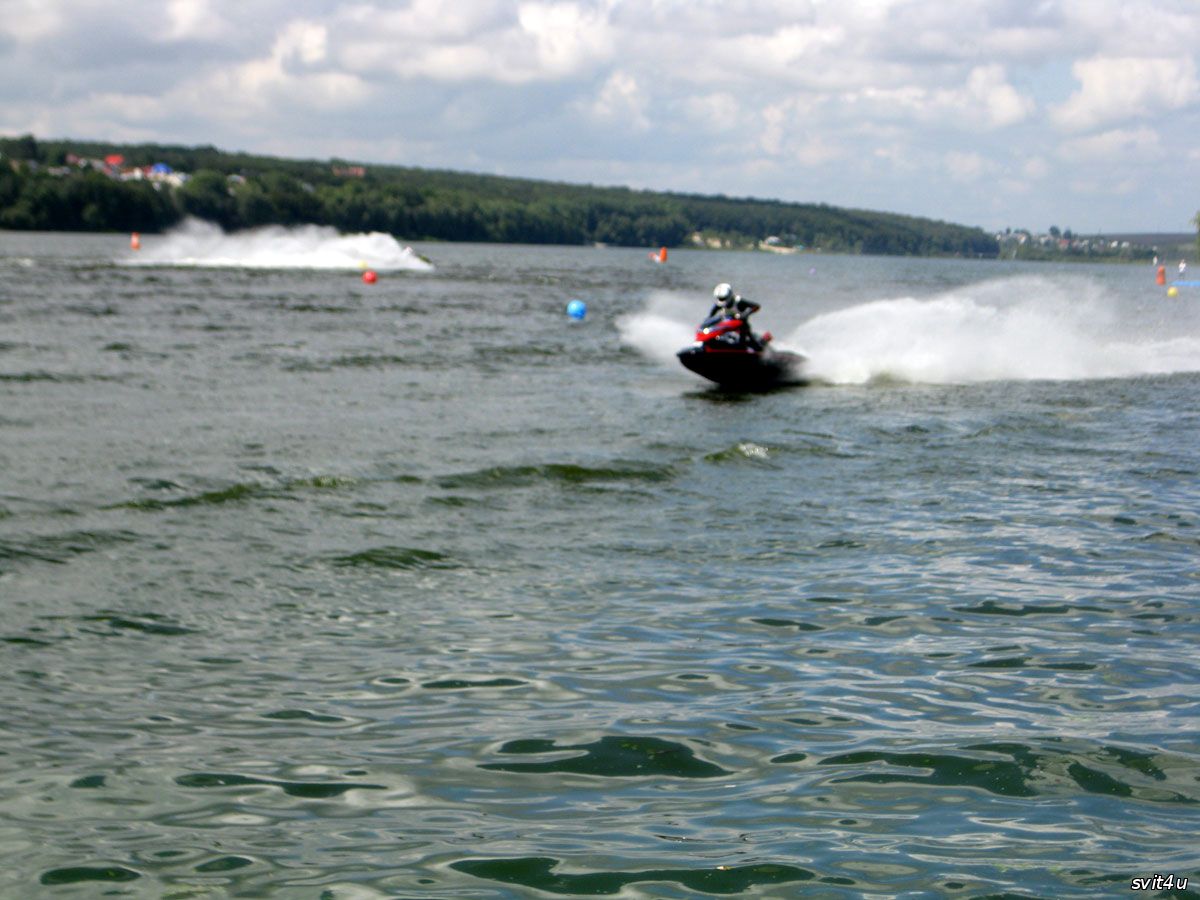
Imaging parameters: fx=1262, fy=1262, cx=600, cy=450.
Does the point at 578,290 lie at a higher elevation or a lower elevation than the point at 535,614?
higher

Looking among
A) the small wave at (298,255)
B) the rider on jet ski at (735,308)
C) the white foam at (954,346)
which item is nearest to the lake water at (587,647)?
the rider on jet ski at (735,308)

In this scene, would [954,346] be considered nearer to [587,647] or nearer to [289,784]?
[587,647]

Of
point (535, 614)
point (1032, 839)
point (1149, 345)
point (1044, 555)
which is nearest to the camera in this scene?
point (1032, 839)

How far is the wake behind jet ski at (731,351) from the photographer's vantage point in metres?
21.6

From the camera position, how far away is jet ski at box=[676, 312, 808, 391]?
70.9 feet

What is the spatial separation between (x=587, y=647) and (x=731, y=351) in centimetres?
1436

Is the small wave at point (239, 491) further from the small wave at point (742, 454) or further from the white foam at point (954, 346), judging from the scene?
the white foam at point (954, 346)

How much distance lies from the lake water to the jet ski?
2184mm

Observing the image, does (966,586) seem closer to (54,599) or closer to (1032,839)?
(1032,839)

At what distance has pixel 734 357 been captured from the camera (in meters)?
21.8

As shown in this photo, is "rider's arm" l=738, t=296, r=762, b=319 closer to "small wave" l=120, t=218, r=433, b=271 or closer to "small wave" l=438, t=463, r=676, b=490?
"small wave" l=438, t=463, r=676, b=490

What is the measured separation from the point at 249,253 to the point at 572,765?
70.5 meters

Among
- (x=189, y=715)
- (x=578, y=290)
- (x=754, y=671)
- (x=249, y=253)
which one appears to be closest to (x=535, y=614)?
(x=754, y=671)

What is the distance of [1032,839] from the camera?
202 inches
